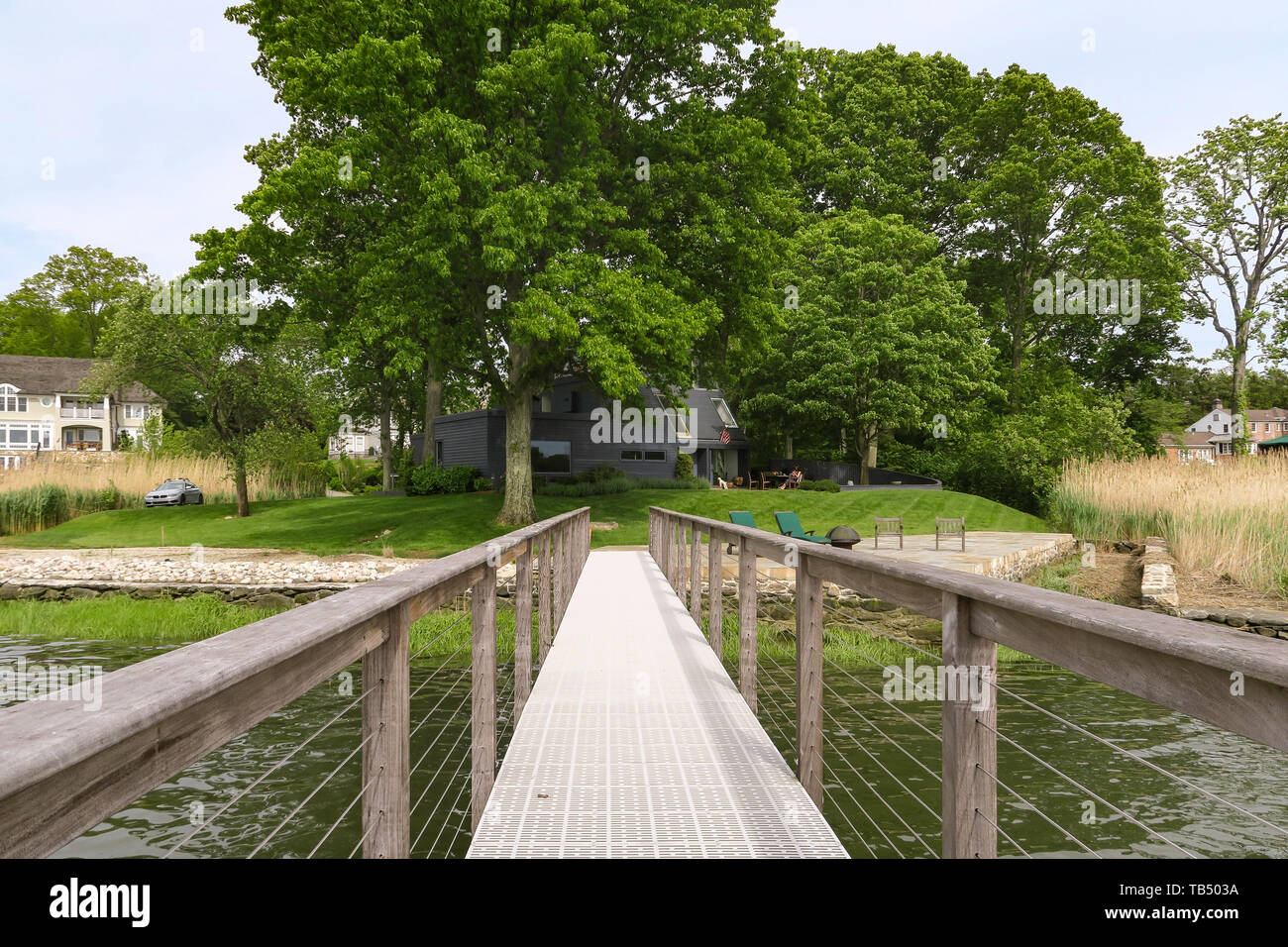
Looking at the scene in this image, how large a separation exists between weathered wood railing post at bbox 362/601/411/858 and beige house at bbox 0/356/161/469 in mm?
63910

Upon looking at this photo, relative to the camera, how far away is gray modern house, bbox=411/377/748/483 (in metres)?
31.3

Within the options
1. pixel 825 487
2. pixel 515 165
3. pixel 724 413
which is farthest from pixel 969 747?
pixel 724 413

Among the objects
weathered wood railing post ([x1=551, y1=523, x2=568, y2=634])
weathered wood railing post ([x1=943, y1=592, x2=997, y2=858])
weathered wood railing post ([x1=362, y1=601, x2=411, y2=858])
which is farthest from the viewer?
weathered wood railing post ([x1=551, y1=523, x2=568, y2=634])

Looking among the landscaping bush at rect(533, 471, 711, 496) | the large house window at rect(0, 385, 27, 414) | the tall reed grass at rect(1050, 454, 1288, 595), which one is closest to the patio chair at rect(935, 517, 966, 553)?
the tall reed grass at rect(1050, 454, 1288, 595)

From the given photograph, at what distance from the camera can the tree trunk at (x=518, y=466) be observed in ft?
67.8

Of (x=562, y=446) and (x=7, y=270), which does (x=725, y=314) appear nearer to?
(x=562, y=446)

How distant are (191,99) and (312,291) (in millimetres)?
5337

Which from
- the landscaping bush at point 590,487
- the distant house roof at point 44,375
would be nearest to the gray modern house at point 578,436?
the landscaping bush at point 590,487

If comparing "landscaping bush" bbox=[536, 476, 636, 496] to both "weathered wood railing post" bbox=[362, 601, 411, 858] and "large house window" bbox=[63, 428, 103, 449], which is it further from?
"large house window" bbox=[63, 428, 103, 449]

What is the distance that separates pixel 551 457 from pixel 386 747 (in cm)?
2955

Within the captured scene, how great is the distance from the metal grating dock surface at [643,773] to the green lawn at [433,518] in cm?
1259

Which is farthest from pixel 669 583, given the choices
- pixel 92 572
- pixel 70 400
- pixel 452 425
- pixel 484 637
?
pixel 70 400

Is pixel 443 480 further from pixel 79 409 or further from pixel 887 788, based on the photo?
pixel 79 409
